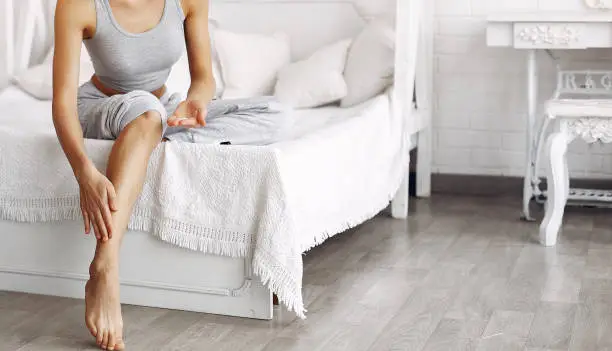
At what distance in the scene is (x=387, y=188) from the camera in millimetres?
3670

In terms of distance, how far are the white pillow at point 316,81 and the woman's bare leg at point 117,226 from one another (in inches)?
56.4

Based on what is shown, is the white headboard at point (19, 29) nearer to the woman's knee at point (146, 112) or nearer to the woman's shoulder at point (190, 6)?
the woman's shoulder at point (190, 6)

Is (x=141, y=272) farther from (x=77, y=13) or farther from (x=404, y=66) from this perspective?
(x=404, y=66)

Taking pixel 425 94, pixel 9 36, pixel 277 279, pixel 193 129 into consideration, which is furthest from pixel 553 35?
pixel 9 36

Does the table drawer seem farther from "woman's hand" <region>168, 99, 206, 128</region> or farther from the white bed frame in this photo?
the white bed frame

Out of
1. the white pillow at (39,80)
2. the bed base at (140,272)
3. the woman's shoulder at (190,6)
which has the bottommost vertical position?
the bed base at (140,272)

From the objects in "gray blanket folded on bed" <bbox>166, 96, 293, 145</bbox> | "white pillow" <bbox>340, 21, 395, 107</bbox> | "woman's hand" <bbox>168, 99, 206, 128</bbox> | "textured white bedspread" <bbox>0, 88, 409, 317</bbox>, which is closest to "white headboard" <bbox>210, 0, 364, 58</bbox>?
"white pillow" <bbox>340, 21, 395, 107</bbox>

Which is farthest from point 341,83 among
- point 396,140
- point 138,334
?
point 138,334

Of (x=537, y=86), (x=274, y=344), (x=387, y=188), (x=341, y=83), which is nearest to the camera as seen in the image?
(x=274, y=344)

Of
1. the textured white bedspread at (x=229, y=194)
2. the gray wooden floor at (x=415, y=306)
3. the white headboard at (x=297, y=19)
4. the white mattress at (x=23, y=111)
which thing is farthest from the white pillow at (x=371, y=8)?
the white mattress at (x=23, y=111)

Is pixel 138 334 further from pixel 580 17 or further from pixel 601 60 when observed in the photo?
pixel 601 60

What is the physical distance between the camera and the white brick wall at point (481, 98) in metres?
4.27

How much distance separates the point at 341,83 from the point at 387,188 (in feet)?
1.79

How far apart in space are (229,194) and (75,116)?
1.42 ft
